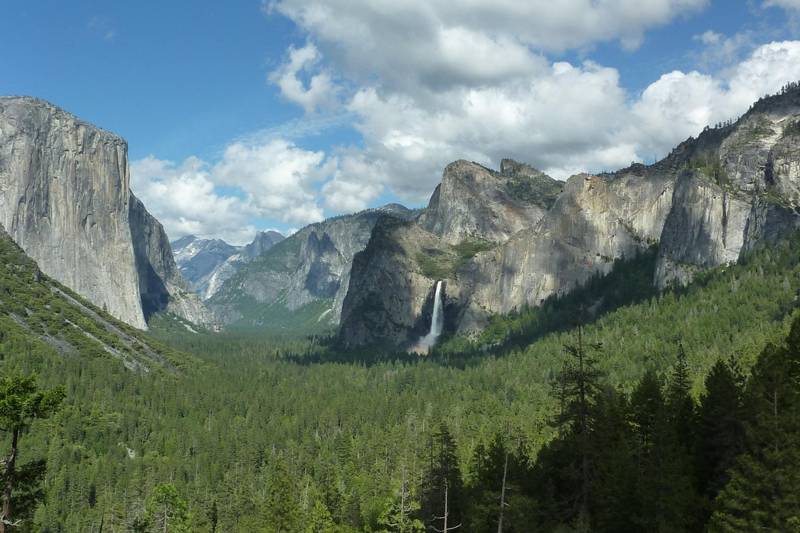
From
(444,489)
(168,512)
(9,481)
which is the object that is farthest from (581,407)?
(168,512)

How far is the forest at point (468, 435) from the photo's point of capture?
39062mm

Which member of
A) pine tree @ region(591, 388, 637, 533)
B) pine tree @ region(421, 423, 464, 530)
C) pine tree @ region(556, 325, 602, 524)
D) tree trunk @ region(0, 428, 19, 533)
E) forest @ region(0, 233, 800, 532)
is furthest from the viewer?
pine tree @ region(421, 423, 464, 530)

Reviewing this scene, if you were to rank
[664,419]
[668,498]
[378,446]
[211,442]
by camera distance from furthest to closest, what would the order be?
[211,442]
[378,446]
[664,419]
[668,498]

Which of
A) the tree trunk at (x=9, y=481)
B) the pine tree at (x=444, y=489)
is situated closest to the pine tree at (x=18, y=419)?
the tree trunk at (x=9, y=481)

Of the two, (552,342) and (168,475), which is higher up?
(552,342)

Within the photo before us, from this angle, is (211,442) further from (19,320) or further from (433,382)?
(19,320)

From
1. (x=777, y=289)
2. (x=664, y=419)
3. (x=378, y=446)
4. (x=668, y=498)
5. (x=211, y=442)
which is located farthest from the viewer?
(x=777, y=289)

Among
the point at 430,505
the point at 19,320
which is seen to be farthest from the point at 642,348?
the point at 19,320

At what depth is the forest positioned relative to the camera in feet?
128

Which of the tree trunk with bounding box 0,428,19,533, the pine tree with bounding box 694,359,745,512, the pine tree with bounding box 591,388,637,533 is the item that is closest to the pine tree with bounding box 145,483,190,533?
the pine tree with bounding box 591,388,637,533

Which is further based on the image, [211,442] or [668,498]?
[211,442]

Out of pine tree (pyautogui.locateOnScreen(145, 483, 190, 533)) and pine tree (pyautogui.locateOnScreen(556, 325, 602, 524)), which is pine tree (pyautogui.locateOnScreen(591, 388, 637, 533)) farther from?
pine tree (pyautogui.locateOnScreen(145, 483, 190, 533))

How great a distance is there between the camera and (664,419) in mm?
49719

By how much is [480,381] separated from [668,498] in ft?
435
